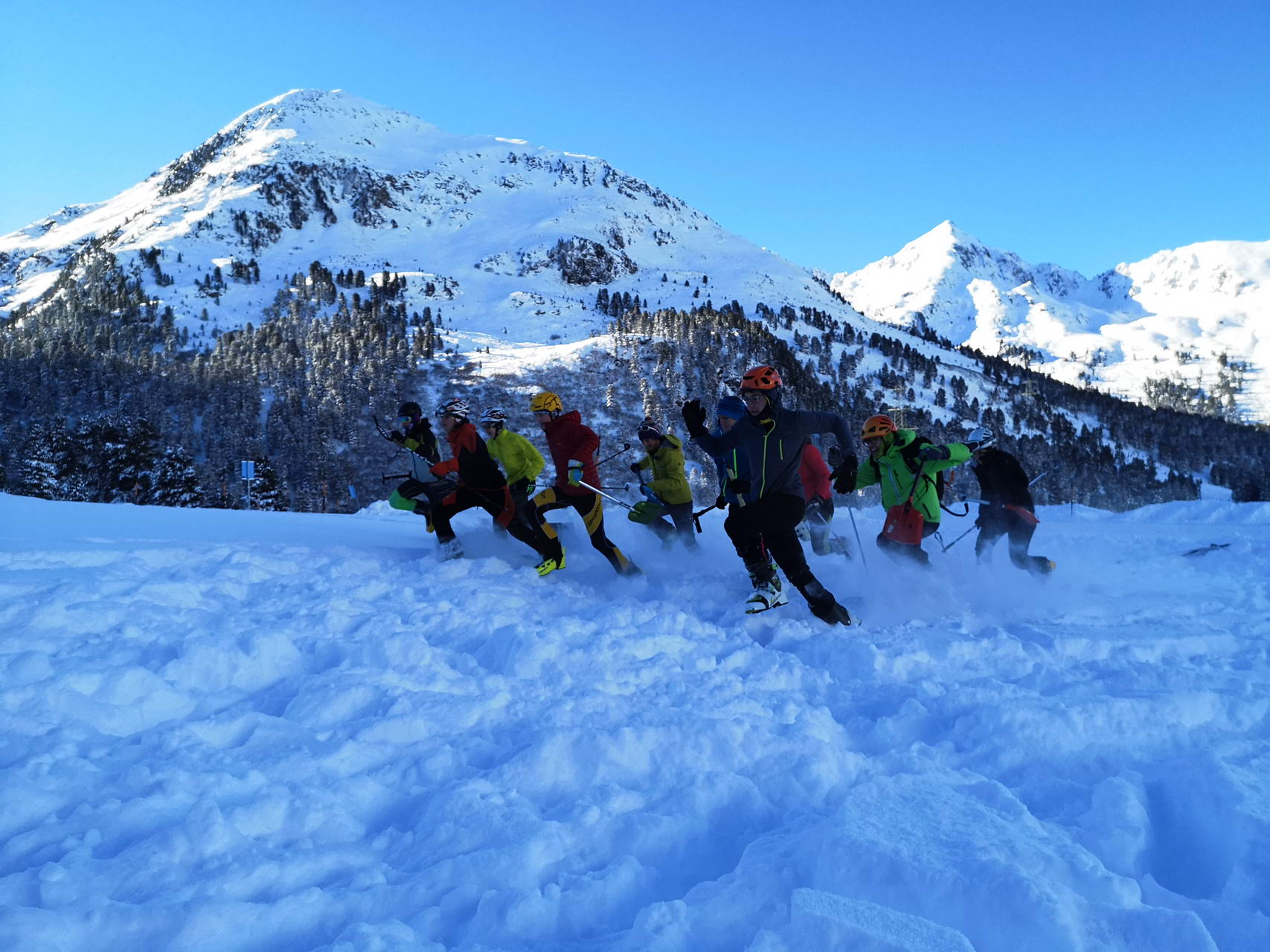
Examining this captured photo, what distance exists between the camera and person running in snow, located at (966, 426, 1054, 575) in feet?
25.8

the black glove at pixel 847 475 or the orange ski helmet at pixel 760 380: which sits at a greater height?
the orange ski helmet at pixel 760 380

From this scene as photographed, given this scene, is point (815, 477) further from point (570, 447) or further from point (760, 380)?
point (570, 447)

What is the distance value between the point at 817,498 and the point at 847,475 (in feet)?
4.31

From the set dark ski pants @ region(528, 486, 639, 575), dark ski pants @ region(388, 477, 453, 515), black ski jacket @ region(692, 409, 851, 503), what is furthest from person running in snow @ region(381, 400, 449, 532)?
black ski jacket @ region(692, 409, 851, 503)

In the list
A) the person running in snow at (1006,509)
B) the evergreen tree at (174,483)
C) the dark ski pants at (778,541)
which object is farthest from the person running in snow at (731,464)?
the evergreen tree at (174,483)

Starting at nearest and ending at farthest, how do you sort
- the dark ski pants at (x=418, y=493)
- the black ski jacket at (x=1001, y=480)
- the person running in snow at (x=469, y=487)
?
the person running in snow at (x=469, y=487) → the black ski jacket at (x=1001, y=480) → the dark ski pants at (x=418, y=493)

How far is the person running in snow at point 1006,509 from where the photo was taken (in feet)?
25.8

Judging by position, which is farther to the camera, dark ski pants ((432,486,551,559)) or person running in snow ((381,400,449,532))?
person running in snow ((381,400,449,532))

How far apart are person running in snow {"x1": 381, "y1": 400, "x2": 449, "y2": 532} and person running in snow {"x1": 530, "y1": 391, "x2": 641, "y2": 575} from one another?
163cm

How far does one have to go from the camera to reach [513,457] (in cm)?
786

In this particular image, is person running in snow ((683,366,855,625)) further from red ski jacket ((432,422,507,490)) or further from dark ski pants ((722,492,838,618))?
red ski jacket ((432,422,507,490))

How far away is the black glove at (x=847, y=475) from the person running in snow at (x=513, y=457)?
10.6 feet

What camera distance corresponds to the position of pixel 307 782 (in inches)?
110

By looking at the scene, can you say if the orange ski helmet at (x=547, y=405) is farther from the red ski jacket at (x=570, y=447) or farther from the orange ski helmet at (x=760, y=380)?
the orange ski helmet at (x=760, y=380)
